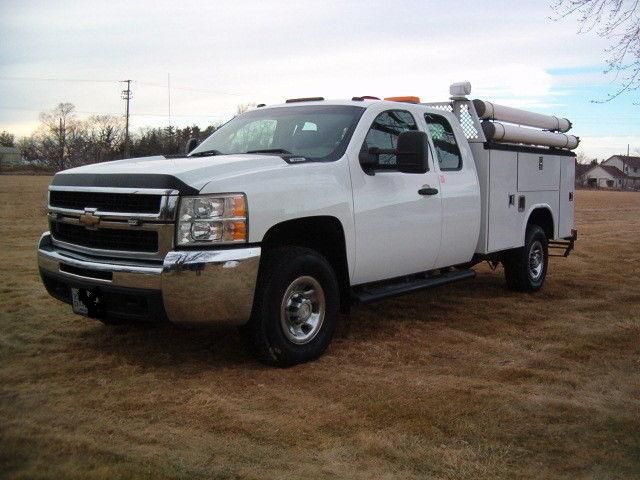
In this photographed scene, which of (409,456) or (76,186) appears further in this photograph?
(76,186)

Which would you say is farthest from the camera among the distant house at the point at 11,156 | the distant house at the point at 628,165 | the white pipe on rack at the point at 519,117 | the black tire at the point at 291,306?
the distant house at the point at 628,165

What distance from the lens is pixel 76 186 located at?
203 inches

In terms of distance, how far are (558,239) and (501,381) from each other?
490 centimetres

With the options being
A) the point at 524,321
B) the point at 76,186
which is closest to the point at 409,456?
the point at 76,186

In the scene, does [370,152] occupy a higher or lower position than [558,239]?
higher

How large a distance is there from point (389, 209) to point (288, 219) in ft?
3.83

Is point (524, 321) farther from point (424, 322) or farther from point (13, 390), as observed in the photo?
point (13, 390)

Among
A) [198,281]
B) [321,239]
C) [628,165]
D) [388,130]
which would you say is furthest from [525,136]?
[628,165]

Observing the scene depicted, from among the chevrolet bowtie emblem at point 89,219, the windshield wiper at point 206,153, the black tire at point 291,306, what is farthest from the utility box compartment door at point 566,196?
the chevrolet bowtie emblem at point 89,219

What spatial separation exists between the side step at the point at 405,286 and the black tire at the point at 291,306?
38cm

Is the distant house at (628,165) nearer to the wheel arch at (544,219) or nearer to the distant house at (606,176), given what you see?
the distant house at (606,176)

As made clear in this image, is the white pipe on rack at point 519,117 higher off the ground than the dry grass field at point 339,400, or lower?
higher

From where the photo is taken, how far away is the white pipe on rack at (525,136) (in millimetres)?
7285

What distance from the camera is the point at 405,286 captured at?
6.13 metres
